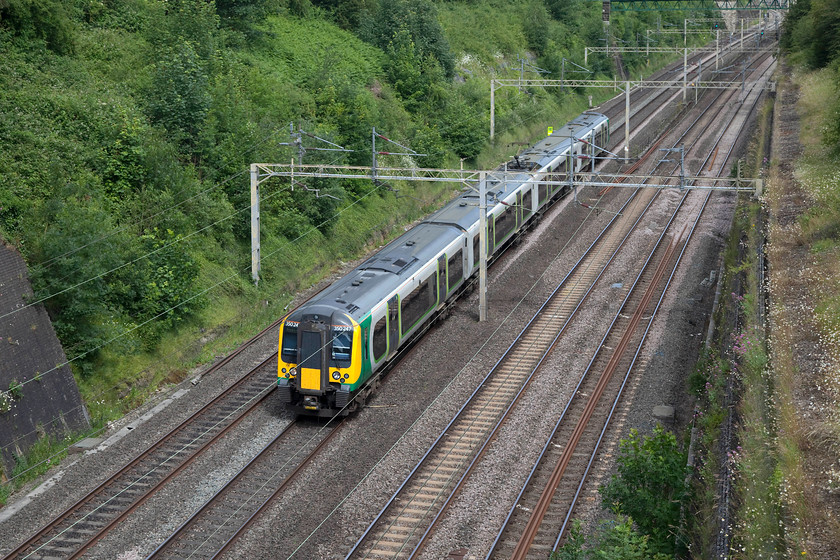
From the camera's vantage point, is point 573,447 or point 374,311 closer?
point 573,447

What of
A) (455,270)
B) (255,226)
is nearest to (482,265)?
(455,270)

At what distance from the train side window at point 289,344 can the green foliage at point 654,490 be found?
26.0ft

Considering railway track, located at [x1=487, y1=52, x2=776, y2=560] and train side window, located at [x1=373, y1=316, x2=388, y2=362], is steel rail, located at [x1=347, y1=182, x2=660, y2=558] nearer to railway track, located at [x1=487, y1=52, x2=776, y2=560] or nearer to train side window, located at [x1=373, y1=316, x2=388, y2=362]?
railway track, located at [x1=487, y1=52, x2=776, y2=560]

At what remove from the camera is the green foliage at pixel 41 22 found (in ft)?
97.1

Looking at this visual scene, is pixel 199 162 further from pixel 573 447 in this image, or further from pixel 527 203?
pixel 573 447

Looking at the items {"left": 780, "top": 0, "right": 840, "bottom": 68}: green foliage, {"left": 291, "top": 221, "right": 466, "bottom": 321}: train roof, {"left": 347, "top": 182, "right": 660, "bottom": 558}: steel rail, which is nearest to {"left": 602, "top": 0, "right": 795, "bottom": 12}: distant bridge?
{"left": 780, "top": 0, "right": 840, "bottom": 68}: green foliage

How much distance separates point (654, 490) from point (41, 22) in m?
26.2

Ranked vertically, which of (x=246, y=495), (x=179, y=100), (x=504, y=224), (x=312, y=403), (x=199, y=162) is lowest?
(x=246, y=495)

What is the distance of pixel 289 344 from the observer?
67.3 ft

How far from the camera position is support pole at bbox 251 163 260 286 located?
2847 cm

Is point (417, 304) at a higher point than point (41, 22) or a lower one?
lower

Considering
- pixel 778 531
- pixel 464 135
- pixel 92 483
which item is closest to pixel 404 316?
pixel 92 483

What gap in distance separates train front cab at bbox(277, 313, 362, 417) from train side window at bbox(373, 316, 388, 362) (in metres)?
0.91

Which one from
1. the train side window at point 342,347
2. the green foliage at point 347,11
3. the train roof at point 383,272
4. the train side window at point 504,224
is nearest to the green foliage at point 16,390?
the train roof at point 383,272
